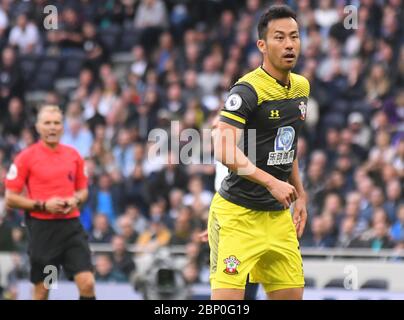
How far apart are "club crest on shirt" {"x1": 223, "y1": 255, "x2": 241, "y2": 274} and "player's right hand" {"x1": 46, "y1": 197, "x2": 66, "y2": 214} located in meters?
2.92

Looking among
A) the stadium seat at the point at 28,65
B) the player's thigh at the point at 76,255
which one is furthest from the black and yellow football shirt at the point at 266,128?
the stadium seat at the point at 28,65

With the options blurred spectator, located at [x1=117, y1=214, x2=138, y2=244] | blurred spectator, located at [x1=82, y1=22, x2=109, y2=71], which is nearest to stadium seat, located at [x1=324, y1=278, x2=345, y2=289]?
blurred spectator, located at [x1=117, y1=214, x2=138, y2=244]

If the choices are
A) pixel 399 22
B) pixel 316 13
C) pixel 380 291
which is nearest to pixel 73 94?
pixel 316 13

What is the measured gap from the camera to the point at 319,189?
1473cm

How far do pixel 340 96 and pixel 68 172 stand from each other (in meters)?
6.64

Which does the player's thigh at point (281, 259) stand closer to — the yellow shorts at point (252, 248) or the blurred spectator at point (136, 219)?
the yellow shorts at point (252, 248)

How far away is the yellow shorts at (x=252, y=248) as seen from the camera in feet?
25.7

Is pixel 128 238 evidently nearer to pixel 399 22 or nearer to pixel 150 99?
pixel 150 99

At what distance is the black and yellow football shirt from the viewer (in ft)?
25.7

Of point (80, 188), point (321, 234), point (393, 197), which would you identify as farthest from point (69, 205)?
point (393, 197)

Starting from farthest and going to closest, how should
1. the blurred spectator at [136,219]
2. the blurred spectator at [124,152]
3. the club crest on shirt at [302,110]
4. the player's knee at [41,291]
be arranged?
1. the blurred spectator at [124,152]
2. the blurred spectator at [136,219]
3. the player's knee at [41,291]
4. the club crest on shirt at [302,110]

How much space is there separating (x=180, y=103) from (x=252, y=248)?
9.57 metres

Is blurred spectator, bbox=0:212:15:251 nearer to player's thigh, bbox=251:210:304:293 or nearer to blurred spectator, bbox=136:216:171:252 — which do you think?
blurred spectator, bbox=136:216:171:252

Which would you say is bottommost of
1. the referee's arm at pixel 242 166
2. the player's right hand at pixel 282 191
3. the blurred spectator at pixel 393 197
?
the blurred spectator at pixel 393 197
